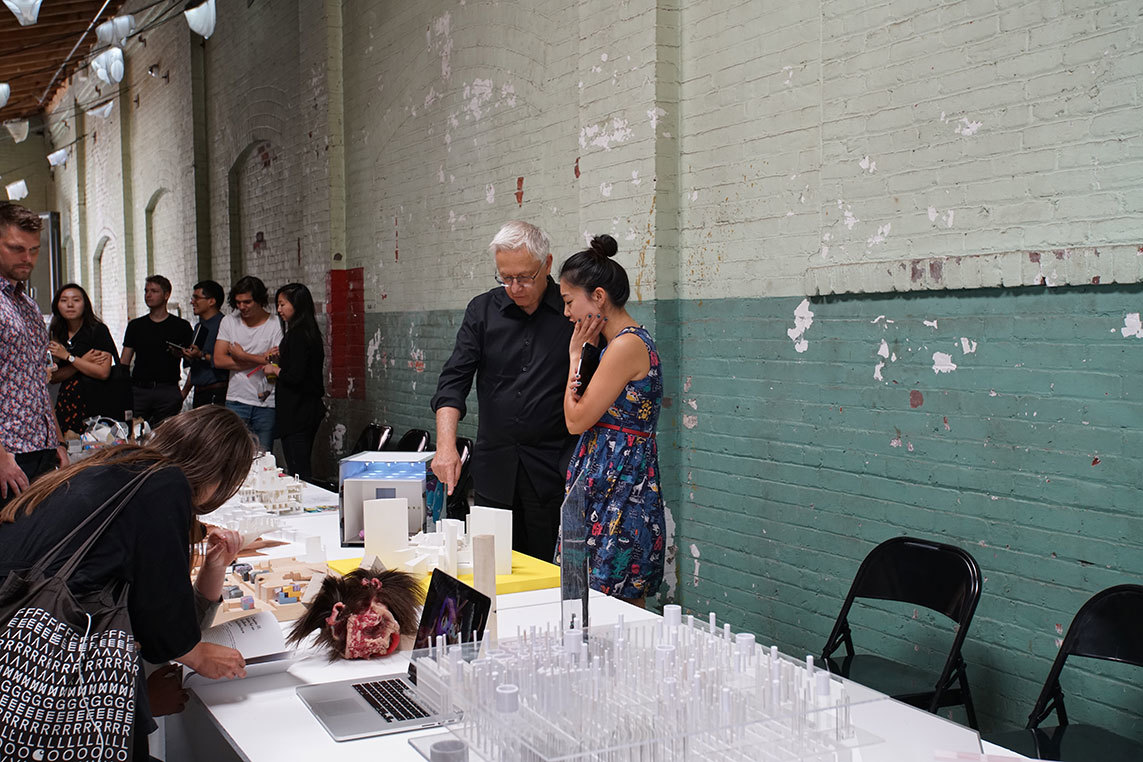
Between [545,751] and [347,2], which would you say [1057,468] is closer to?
[545,751]

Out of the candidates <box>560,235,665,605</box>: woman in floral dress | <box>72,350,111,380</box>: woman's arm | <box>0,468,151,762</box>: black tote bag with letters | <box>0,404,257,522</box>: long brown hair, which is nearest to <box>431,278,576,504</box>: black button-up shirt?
<box>560,235,665,605</box>: woman in floral dress

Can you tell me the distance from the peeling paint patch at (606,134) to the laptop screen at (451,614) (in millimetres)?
3021

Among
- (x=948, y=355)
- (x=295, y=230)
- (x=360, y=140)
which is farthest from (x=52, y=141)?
(x=948, y=355)

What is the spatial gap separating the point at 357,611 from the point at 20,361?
7.55 feet

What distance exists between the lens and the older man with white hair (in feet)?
12.2

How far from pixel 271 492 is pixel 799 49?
2.67m

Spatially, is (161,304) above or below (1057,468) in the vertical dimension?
above

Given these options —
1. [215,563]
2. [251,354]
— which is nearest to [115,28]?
[251,354]

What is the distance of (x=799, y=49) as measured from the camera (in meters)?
4.01

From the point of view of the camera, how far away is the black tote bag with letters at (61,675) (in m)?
1.69

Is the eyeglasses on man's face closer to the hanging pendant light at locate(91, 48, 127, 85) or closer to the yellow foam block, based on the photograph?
the yellow foam block

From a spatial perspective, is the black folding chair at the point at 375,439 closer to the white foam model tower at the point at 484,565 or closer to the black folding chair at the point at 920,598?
the black folding chair at the point at 920,598

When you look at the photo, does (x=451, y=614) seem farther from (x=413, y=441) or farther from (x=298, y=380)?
(x=298, y=380)

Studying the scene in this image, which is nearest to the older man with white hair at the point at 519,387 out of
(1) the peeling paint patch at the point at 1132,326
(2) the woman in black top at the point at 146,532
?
(2) the woman in black top at the point at 146,532
